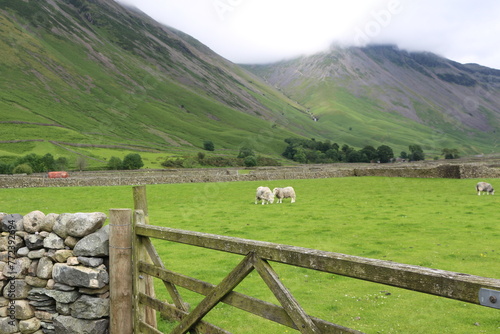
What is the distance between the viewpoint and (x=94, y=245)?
7.68 m

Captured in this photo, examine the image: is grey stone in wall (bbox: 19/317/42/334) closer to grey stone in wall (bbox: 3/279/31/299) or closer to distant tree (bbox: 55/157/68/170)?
grey stone in wall (bbox: 3/279/31/299)

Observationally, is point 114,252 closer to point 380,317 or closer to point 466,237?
point 380,317

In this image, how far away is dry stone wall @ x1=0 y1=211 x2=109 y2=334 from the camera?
25.1ft

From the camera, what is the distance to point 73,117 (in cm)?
17675

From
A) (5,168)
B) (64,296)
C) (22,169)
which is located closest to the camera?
(64,296)

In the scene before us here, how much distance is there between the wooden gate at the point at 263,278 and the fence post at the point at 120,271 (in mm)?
21

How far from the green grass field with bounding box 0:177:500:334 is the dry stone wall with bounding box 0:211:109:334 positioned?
2041mm

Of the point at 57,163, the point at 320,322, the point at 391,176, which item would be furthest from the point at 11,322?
the point at 57,163

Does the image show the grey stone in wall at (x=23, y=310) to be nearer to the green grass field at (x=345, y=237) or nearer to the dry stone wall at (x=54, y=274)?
the dry stone wall at (x=54, y=274)

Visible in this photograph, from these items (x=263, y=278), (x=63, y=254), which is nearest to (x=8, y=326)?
(x=63, y=254)

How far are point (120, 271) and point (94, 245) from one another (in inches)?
32.6

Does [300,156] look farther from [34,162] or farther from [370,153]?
[34,162]

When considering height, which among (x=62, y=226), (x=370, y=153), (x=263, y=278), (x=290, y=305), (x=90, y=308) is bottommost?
(x=90, y=308)

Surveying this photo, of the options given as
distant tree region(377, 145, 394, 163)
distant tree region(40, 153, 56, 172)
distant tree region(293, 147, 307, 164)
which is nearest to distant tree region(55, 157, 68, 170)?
distant tree region(40, 153, 56, 172)
